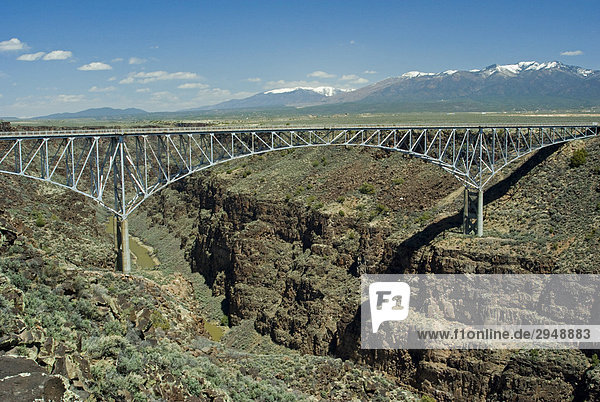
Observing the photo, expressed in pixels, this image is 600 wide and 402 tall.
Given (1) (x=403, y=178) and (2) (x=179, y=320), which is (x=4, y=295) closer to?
(2) (x=179, y=320)

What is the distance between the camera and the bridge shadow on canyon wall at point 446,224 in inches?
1641

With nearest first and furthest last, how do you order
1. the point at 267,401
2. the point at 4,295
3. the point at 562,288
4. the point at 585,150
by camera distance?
1. the point at 4,295
2. the point at 267,401
3. the point at 562,288
4. the point at 585,150

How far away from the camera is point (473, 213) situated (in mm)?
40688

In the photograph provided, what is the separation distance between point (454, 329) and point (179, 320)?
17668 mm

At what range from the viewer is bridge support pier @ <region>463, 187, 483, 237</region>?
3997 cm

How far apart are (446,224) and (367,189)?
10.4 meters

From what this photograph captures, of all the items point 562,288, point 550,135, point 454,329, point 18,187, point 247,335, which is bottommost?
point 247,335

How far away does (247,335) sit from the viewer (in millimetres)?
46000

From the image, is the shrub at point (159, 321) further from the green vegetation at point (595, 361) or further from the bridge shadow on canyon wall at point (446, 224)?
the bridge shadow on canyon wall at point (446, 224)

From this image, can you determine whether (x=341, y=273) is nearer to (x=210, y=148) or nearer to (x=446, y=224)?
(x=446, y=224)

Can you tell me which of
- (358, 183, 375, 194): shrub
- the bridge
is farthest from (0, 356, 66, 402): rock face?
(358, 183, 375, 194): shrub

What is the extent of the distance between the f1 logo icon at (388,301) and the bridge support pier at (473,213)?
5941 millimetres

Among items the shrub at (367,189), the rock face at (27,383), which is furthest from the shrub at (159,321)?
the shrub at (367,189)

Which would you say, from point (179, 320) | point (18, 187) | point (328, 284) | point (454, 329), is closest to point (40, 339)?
point (179, 320)
